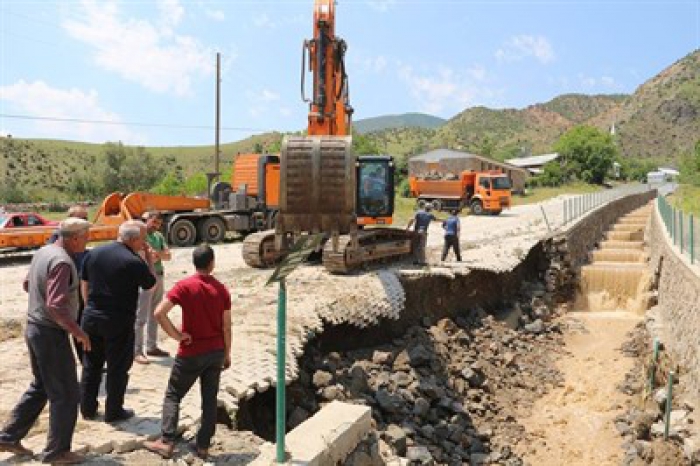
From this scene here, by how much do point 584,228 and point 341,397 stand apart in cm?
2030

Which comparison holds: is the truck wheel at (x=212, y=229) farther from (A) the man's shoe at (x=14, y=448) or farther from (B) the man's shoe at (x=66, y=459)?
(B) the man's shoe at (x=66, y=459)

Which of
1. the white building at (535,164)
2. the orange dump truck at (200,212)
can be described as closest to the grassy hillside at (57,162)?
the white building at (535,164)


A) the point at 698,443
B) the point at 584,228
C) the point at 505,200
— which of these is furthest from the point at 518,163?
the point at 698,443

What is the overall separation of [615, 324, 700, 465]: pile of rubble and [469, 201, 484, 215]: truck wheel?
66.3ft

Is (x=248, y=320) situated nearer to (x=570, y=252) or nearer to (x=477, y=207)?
(x=570, y=252)

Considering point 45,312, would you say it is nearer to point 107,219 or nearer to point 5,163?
point 107,219

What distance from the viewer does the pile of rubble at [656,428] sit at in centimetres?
922

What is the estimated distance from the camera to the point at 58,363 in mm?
4648

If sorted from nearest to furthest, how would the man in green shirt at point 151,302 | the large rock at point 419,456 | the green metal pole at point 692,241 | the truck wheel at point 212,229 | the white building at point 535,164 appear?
the man in green shirt at point 151,302, the large rock at point 419,456, the green metal pole at point 692,241, the truck wheel at point 212,229, the white building at point 535,164

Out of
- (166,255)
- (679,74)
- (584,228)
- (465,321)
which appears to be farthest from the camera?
(679,74)

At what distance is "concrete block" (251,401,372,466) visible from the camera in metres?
4.99

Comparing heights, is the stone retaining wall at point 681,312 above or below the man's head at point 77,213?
below

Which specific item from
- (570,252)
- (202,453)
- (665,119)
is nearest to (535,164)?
(665,119)

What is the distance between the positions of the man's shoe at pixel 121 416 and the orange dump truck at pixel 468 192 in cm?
2756
